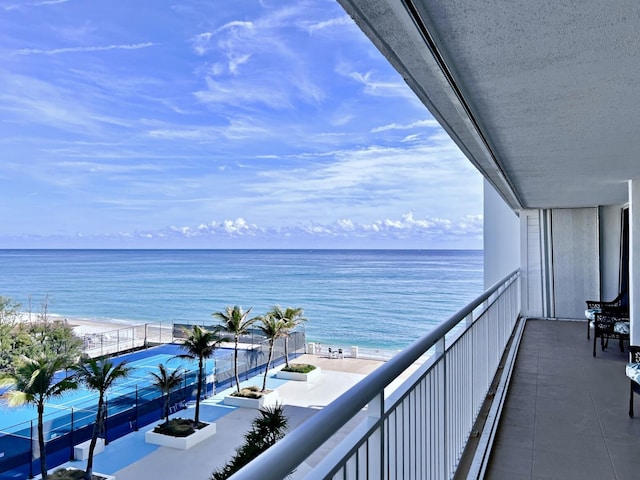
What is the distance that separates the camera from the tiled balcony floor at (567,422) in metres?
2.74

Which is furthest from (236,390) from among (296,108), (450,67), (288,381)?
(296,108)

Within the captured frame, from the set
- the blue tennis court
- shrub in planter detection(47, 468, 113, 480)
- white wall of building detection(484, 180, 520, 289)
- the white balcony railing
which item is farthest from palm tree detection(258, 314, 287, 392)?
the white balcony railing

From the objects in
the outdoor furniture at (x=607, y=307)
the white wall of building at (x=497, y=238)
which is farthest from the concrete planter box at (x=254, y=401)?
the outdoor furniture at (x=607, y=307)

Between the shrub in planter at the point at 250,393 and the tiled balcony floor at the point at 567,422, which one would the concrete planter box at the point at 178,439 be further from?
the tiled balcony floor at the point at 567,422

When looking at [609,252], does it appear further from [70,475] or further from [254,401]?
[70,475]

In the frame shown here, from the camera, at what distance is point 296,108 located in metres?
54.1

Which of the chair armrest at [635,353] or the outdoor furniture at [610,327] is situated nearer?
the chair armrest at [635,353]

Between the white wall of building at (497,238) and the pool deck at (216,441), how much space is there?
4.88 m

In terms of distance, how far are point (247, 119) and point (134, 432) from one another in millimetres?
44283

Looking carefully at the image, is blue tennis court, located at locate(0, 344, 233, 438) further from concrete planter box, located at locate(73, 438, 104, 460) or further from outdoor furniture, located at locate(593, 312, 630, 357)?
outdoor furniture, located at locate(593, 312, 630, 357)

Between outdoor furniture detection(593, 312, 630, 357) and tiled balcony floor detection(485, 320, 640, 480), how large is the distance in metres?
0.29

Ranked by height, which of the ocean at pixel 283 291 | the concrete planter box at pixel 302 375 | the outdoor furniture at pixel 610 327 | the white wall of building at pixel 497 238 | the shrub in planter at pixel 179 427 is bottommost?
the shrub in planter at pixel 179 427

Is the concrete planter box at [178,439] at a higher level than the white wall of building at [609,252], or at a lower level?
lower

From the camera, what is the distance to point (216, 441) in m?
14.0
